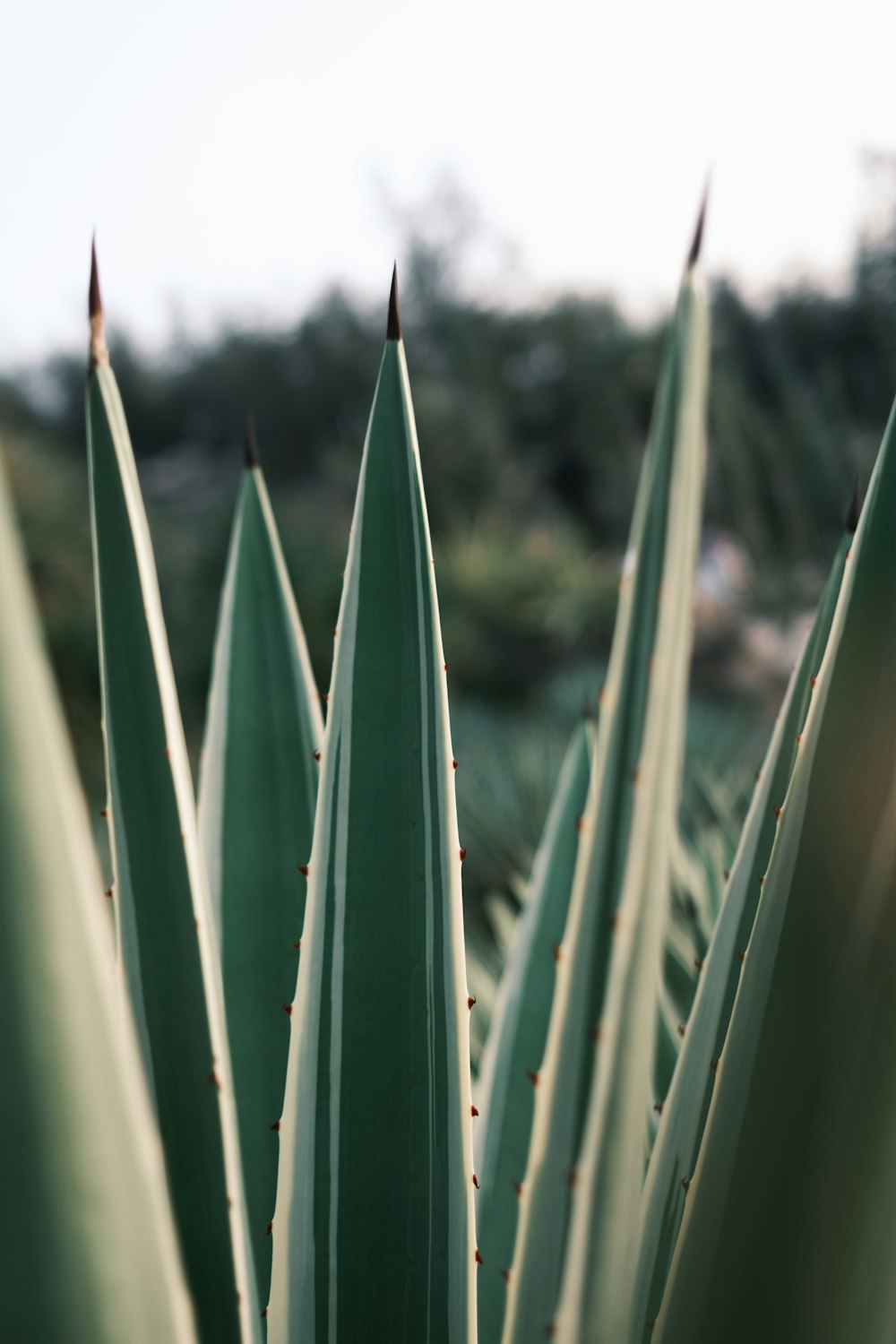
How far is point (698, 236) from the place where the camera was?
217 mm

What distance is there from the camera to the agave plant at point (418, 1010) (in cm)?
14

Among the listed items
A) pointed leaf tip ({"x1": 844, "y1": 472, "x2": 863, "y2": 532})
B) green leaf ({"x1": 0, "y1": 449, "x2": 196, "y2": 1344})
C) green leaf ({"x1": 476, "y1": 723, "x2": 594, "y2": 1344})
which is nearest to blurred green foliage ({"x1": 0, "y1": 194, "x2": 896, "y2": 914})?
pointed leaf tip ({"x1": 844, "y1": 472, "x2": 863, "y2": 532})

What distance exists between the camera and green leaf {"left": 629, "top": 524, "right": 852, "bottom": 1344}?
0.25m

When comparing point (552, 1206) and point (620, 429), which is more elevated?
point (620, 429)

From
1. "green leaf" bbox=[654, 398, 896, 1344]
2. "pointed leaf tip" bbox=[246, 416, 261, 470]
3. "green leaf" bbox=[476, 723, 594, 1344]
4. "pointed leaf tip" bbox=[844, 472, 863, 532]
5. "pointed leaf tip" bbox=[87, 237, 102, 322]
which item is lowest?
"green leaf" bbox=[476, 723, 594, 1344]

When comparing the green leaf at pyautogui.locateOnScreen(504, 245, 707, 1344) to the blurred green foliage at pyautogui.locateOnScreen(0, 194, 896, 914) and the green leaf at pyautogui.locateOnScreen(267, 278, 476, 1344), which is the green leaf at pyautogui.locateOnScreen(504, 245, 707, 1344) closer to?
the green leaf at pyautogui.locateOnScreen(267, 278, 476, 1344)

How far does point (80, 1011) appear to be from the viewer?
5.5 inches

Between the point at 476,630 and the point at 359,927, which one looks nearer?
the point at 359,927

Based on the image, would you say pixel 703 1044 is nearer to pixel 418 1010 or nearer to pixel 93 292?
pixel 418 1010

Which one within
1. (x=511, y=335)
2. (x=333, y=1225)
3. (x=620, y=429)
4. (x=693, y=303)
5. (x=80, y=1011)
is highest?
(x=511, y=335)

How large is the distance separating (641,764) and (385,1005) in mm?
108

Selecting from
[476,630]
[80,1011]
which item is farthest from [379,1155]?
[476,630]

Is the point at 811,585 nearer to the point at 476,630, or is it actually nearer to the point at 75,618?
the point at 476,630

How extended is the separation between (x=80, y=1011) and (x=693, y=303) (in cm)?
18
